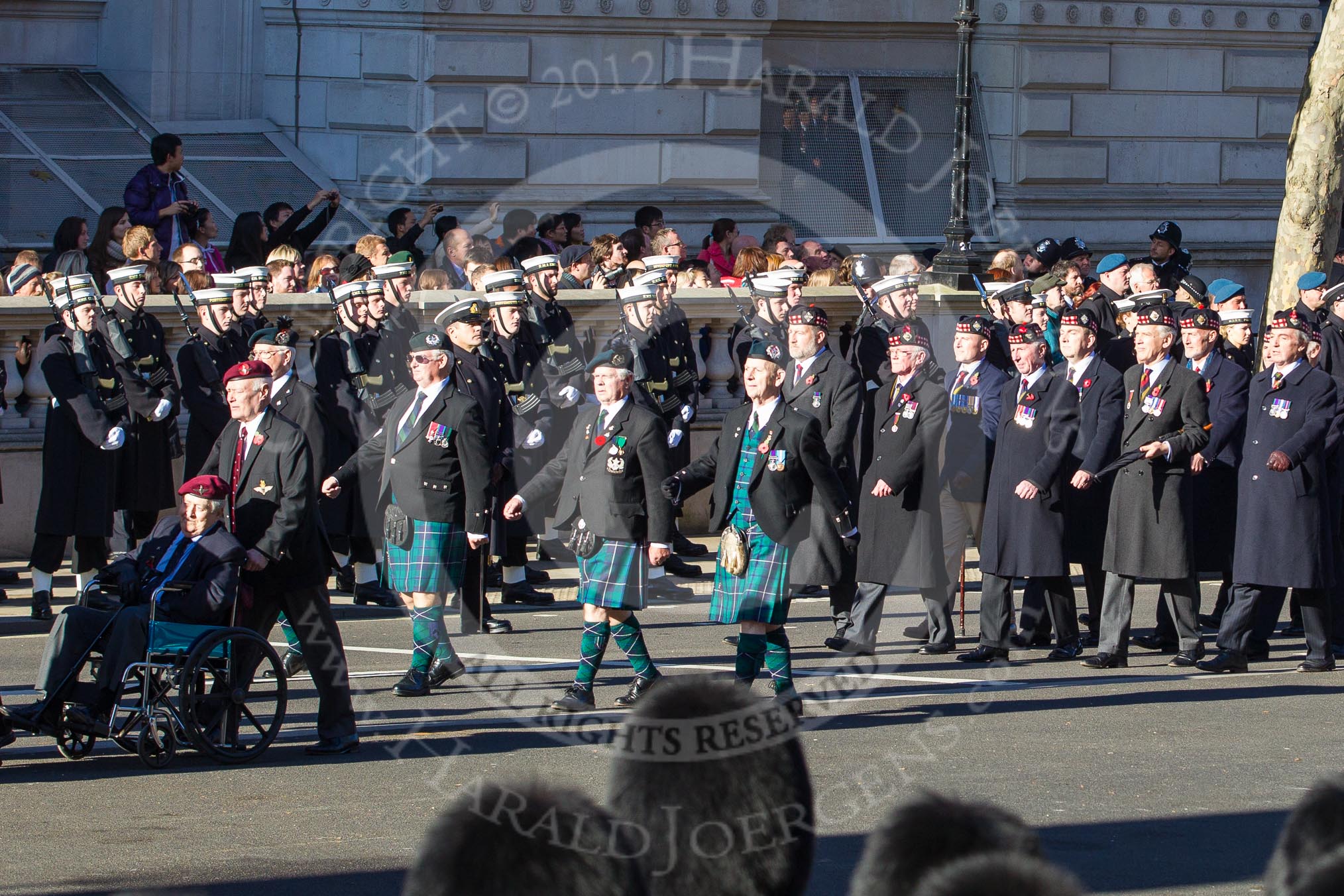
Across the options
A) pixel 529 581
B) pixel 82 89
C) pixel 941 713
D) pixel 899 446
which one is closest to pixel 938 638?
pixel 899 446

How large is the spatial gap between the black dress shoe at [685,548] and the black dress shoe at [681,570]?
0.54m

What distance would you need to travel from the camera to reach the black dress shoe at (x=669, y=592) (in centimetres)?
1250

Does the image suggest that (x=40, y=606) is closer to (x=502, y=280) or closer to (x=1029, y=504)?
(x=502, y=280)

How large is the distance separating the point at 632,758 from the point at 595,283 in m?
11.0

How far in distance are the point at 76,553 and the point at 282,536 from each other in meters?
4.06

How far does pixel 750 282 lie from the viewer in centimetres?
1337

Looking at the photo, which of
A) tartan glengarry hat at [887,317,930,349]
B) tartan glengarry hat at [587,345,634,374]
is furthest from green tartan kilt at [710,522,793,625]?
tartan glengarry hat at [887,317,930,349]

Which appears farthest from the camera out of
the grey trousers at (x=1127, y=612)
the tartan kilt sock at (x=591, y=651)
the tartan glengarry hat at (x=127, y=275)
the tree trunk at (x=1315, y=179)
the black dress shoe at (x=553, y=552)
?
the tree trunk at (x=1315, y=179)

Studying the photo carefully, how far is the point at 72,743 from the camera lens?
7.94 m

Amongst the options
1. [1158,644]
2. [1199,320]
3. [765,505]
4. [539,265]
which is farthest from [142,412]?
[1199,320]

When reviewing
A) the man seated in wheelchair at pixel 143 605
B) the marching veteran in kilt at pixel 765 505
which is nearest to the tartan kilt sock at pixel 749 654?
the marching veteran in kilt at pixel 765 505

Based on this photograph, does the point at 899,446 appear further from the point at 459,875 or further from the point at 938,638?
the point at 459,875

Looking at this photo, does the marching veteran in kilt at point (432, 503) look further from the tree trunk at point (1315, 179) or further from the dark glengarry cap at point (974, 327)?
the tree trunk at point (1315, 179)

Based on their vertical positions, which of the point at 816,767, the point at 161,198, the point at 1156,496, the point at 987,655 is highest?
the point at 161,198
